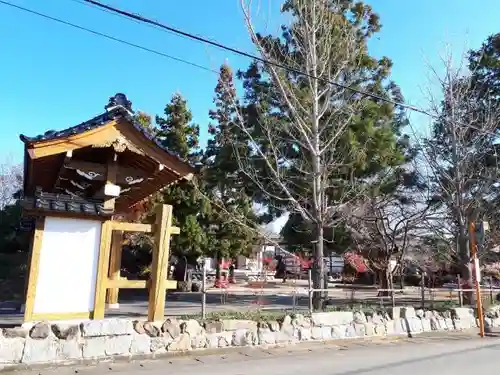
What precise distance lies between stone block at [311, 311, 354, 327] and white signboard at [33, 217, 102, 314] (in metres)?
5.33

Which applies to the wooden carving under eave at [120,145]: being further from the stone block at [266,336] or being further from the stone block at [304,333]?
the stone block at [304,333]

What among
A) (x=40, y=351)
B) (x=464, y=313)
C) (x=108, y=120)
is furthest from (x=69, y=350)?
(x=464, y=313)

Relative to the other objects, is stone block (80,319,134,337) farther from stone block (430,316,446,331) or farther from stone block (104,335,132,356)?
stone block (430,316,446,331)

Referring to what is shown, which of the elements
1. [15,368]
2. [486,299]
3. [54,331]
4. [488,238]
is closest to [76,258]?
[54,331]

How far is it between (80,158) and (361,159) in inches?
404

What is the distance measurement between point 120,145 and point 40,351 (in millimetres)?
3804

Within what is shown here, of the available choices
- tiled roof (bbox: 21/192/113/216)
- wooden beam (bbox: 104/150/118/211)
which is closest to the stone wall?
tiled roof (bbox: 21/192/113/216)

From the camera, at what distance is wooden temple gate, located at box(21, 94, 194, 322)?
24.7 ft

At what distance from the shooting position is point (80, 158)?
877 cm

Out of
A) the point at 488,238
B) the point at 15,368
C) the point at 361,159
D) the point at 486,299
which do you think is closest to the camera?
the point at 15,368

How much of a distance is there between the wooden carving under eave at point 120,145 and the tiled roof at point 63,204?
1.08 metres

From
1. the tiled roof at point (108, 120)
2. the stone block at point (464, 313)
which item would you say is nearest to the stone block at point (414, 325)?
the stone block at point (464, 313)

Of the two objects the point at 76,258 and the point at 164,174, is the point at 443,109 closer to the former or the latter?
the point at 164,174

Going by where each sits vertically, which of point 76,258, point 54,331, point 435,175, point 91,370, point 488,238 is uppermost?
point 435,175
